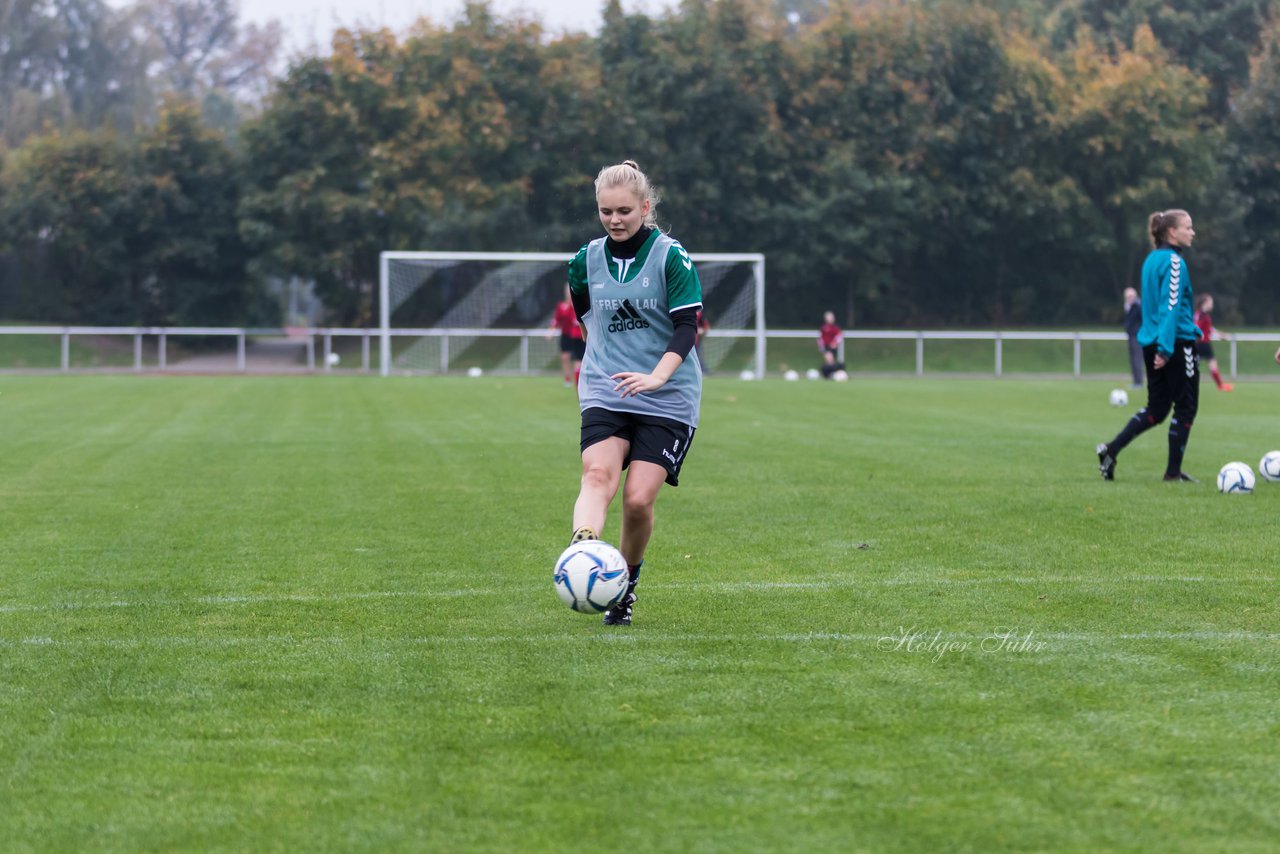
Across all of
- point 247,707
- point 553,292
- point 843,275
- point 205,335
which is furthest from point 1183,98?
point 247,707

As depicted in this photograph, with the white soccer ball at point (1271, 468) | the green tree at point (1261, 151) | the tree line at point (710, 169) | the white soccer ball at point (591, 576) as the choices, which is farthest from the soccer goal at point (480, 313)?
the white soccer ball at point (591, 576)

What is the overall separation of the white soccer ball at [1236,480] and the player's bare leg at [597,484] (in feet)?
20.9

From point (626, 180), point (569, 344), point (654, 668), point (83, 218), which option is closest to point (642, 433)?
point (626, 180)

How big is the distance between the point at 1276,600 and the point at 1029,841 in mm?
3759

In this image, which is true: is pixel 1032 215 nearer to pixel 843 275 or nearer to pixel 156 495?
pixel 843 275

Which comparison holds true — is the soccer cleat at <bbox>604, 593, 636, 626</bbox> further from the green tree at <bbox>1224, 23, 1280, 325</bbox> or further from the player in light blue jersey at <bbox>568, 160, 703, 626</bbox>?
the green tree at <bbox>1224, 23, 1280, 325</bbox>

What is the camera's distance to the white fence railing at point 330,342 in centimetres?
3847

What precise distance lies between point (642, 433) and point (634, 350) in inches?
13.1

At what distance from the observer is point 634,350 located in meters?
6.29

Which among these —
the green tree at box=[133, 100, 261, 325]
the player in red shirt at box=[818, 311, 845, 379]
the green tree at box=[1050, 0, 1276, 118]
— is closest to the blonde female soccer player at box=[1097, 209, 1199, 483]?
the player in red shirt at box=[818, 311, 845, 379]

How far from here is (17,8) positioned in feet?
216

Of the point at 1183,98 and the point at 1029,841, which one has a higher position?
the point at 1183,98

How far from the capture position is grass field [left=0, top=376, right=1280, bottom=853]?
3.76m

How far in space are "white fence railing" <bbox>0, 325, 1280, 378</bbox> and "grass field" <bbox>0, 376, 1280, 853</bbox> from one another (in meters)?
26.1
